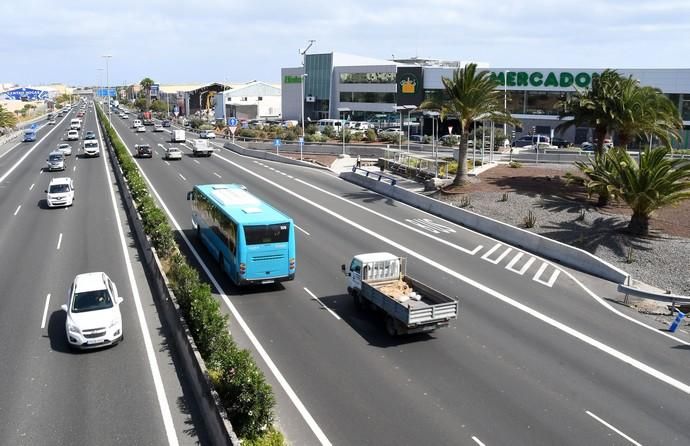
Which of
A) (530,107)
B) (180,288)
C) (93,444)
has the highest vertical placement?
(530,107)

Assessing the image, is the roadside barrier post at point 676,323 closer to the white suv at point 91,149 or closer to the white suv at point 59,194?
the white suv at point 59,194

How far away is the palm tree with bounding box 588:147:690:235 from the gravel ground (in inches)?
56.1

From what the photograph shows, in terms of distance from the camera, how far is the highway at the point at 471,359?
537 inches

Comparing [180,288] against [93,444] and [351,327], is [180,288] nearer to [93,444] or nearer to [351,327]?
[351,327]

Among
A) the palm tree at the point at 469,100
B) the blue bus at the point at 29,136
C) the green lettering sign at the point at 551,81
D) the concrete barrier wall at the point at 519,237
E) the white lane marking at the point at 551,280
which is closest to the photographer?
the white lane marking at the point at 551,280

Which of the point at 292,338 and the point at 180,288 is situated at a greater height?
the point at 180,288

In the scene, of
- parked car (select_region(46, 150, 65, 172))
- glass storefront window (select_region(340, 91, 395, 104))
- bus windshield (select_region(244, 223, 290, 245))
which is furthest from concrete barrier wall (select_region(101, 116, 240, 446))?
glass storefront window (select_region(340, 91, 395, 104))

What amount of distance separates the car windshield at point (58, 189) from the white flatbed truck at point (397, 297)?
24912mm

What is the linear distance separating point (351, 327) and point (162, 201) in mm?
24253

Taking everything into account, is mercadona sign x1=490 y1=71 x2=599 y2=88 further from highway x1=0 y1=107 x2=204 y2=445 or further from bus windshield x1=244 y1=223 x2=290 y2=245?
highway x1=0 y1=107 x2=204 y2=445

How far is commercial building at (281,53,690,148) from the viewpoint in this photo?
72438 millimetres

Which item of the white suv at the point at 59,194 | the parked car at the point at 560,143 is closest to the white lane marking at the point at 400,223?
the white suv at the point at 59,194

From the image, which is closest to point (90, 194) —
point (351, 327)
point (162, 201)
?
point (162, 201)

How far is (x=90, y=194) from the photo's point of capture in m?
42.7
